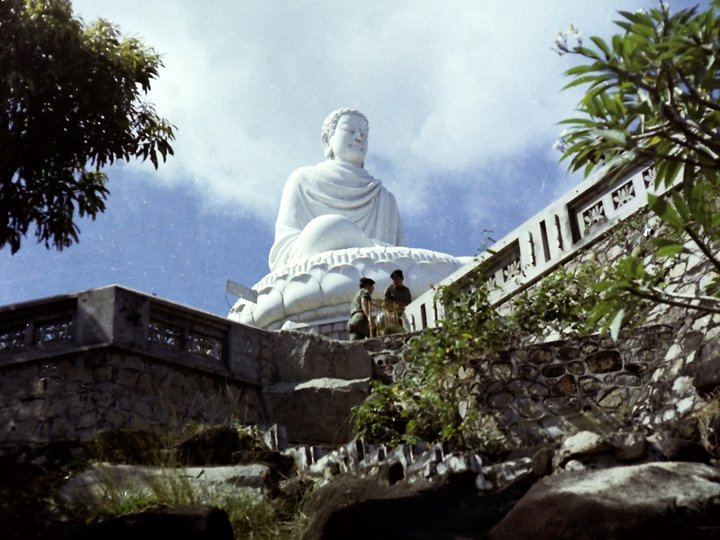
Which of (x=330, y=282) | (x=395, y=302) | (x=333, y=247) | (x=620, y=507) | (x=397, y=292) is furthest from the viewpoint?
(x=333, y=247)

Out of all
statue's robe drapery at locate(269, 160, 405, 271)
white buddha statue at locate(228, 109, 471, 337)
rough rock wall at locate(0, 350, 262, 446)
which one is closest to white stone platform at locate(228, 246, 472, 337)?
white buddha statue at locate(228, 109, 471, 337)

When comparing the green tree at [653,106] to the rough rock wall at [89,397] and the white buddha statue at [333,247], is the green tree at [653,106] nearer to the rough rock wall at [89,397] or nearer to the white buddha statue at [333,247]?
the rough rock wall at [89,397]

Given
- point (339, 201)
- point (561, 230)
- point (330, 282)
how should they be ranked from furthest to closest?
point (339, 201) < point (330, 282) < point (561, 230)

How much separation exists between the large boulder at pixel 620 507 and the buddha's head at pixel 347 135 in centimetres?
1803

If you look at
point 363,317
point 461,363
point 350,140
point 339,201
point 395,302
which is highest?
point 350,140

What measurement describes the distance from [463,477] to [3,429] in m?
4.85

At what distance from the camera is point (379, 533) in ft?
15.7

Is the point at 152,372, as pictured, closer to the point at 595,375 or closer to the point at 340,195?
the point at 595,375

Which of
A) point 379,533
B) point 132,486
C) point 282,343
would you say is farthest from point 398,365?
point 379,533

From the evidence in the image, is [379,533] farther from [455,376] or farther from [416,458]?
[455,376]

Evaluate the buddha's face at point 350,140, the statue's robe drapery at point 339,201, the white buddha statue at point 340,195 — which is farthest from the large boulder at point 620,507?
→ the buddha's face at point 350,140

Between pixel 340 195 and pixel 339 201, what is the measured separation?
Result: 0.20 metres

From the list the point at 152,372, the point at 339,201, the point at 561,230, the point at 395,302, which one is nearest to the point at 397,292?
the point at 395,302

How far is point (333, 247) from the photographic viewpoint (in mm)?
19125
